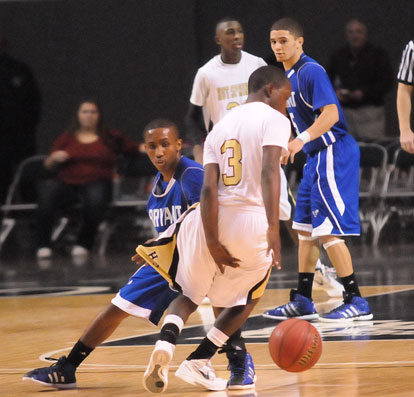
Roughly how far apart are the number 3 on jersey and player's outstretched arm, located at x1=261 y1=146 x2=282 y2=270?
0.14 meters

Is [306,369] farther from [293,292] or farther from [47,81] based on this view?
[47,81]

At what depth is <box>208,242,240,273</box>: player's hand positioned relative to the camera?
15.2ft

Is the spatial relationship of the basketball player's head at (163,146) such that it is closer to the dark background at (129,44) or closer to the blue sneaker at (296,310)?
the blue sneaker at (296,310)

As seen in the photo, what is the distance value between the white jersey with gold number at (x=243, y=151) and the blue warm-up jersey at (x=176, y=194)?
0.36 m

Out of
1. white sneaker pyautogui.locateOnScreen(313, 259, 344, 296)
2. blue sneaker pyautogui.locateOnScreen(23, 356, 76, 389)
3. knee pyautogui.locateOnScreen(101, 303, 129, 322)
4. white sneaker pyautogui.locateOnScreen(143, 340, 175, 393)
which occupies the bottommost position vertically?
white sneaker pyautogui.locateOnScreen(313, 259, 344, 296)

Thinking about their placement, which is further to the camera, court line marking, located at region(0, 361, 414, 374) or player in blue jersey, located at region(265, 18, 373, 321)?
player in blue jersey, located at region(265, 18, 373, 321)

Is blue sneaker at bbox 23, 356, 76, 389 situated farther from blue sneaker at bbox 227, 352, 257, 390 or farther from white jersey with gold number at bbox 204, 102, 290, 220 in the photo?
white jersey with gold number at bbox 204, 102, 290, 220

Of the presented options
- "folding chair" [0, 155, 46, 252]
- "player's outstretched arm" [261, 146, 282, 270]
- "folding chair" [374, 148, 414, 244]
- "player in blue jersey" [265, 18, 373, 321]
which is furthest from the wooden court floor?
"folding chair" [0, 155, 46, 252]

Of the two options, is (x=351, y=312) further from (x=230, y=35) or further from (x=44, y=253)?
(x=44, y=253)

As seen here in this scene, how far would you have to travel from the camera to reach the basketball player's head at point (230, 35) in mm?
8133

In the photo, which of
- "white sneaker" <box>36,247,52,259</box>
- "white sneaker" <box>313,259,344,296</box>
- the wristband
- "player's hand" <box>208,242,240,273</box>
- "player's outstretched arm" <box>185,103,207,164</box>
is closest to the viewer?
"player's hand" <box>208,242,240,273</box>

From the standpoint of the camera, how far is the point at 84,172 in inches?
488

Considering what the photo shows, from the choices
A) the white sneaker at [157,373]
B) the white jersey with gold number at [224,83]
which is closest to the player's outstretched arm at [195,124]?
the white jersey with gold number at [224,83]

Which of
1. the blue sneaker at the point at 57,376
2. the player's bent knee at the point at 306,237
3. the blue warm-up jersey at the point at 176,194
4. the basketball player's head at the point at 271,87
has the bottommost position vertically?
the blue sneaker at the point at 57,376
